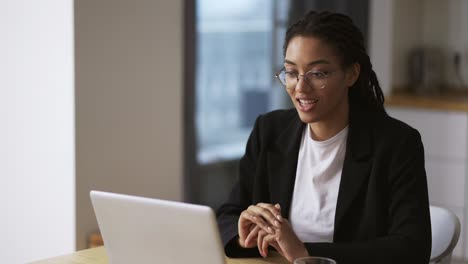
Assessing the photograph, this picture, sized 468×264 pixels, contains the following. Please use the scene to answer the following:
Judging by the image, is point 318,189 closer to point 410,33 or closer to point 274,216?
point 274,216

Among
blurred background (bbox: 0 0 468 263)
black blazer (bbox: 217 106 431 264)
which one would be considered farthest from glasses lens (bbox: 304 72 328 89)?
blurred background (bbox: 0 0 468 263)

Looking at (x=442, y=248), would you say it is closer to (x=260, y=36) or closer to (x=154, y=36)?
(x=154, y=36)

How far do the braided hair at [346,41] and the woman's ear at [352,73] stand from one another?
1 cm

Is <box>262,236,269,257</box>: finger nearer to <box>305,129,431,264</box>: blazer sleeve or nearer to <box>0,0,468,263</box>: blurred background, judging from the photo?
<box>305,129,431,264</box>: blazer sleeve

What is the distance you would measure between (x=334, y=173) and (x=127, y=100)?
51.3 inches

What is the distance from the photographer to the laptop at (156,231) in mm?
1503

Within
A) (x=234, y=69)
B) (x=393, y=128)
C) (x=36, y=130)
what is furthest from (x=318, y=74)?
(x=234, y=69)

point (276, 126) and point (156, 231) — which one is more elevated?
point (276, 126)

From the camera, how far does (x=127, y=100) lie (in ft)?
10.3

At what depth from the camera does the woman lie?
184cm

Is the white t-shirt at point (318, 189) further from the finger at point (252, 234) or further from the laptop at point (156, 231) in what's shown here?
the laptop at point (156, 231)

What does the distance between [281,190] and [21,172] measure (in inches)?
54.2

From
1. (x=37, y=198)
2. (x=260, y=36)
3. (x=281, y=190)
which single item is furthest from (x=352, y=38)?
(x=260, y=36)

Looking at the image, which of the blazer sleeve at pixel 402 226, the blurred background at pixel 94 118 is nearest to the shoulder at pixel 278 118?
the blazer sleeve at pixel 402 226
